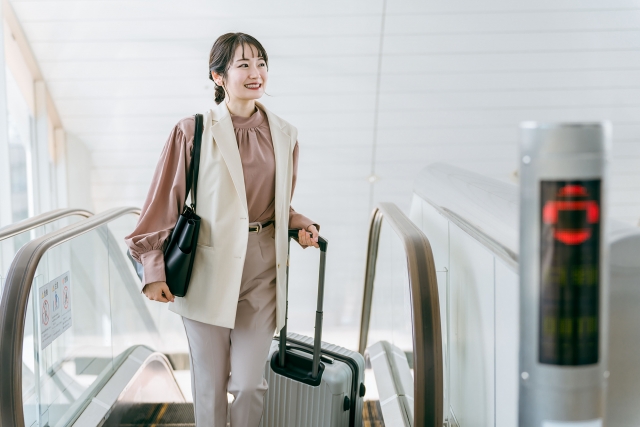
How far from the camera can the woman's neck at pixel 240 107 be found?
2.61 meters

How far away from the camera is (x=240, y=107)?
2.62m

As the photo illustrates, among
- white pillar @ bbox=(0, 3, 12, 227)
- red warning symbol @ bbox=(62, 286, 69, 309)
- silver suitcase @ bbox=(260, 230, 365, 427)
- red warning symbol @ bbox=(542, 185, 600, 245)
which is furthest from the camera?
white pillar @ bbox=(0, 3, 12, 227)

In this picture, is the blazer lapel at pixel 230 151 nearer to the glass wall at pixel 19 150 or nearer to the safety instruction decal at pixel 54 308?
the safety instruction decal at pixel 54 308

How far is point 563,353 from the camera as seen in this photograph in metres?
1.23

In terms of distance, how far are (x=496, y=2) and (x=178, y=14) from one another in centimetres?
312

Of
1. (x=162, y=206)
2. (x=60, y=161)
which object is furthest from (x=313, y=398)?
(x=60, y=161)

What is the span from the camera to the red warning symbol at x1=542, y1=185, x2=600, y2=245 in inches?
46.6

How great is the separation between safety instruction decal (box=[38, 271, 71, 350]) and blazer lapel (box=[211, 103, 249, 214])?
1091 millimetres

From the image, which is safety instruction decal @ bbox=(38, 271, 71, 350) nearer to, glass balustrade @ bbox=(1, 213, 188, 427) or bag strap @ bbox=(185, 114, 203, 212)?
glass balustrade @ bbox=(1, 213, 188, 427)

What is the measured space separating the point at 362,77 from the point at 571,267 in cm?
609

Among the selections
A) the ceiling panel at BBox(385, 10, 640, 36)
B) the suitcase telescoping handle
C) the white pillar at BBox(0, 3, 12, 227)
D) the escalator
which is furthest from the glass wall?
the suitcase telescoping handle

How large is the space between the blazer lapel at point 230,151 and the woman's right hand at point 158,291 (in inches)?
16.4

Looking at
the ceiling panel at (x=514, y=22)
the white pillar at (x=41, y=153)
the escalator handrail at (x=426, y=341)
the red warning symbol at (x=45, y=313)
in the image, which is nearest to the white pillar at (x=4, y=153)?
the white pillar at (x=41, y=153)

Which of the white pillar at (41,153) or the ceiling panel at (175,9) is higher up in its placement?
the ceiling panel at (175,9)
